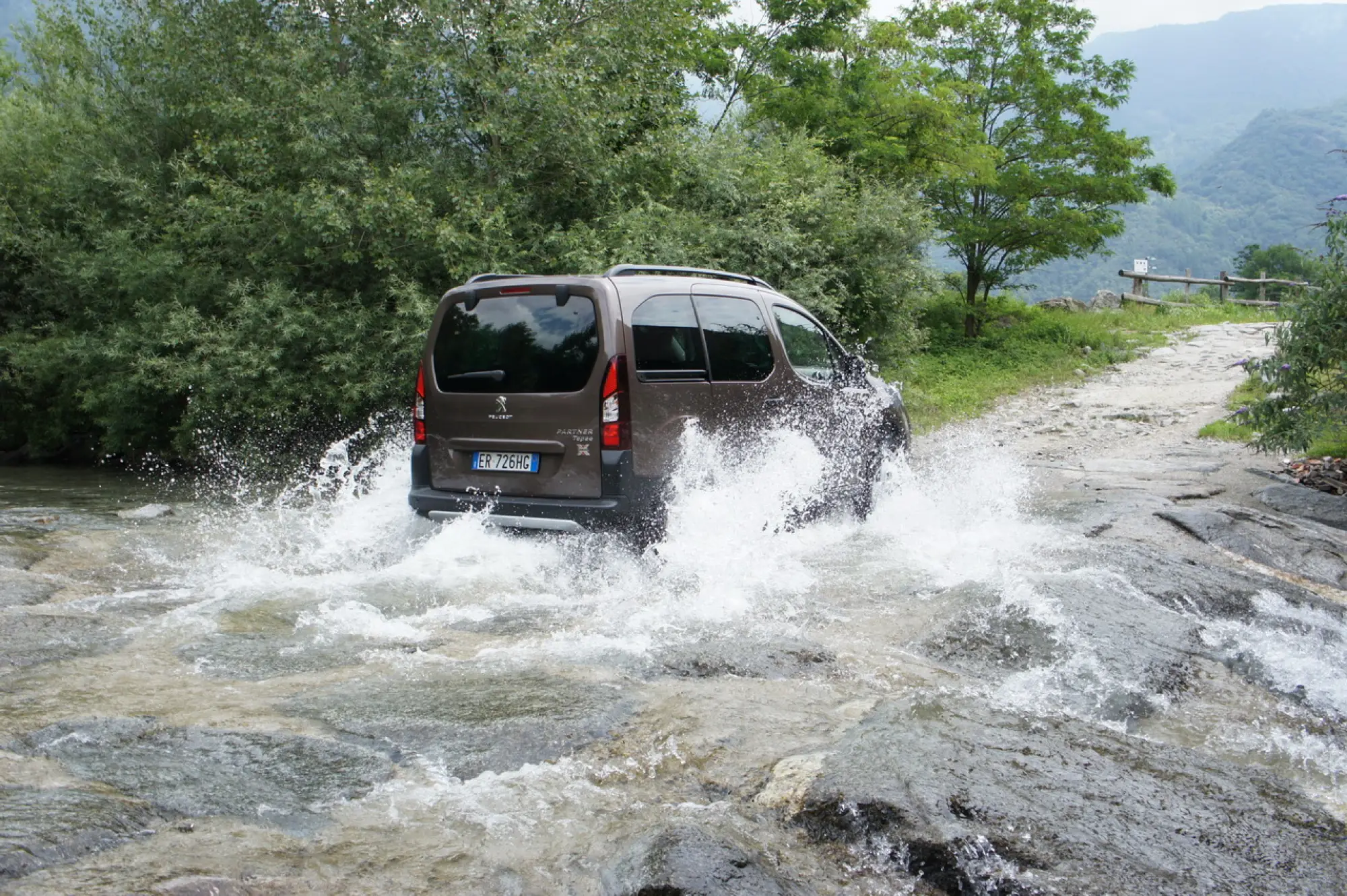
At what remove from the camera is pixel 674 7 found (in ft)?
46.6

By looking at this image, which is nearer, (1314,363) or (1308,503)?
(1314,363)

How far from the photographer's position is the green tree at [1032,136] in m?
21.0

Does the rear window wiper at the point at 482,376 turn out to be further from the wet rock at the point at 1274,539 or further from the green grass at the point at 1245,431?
the green grass at the point at 1245,431

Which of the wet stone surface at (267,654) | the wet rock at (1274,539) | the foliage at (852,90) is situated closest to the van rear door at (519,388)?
the wet stone surface at (267,654)

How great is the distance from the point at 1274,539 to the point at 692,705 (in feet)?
17.4

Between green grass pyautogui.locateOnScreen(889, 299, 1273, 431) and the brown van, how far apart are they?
8490 mm

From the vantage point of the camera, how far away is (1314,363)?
343 inches

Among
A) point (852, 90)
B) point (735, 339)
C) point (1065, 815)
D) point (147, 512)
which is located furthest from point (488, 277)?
point (852, 90)

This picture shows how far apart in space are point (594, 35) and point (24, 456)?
423 inches

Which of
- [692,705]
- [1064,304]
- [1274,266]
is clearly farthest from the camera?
[1274,266]

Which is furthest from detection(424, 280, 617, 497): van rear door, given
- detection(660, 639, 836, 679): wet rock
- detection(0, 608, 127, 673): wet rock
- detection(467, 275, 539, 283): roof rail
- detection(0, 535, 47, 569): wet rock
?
detection(0, 535, 47, 569): wet rock

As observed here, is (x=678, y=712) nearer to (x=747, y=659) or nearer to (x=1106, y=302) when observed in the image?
(x=747, y=659)

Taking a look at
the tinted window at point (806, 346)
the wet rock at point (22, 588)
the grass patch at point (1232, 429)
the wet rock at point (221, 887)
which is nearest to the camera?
the wet rock at point (221, 887)

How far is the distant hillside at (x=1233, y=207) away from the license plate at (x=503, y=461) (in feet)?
247
